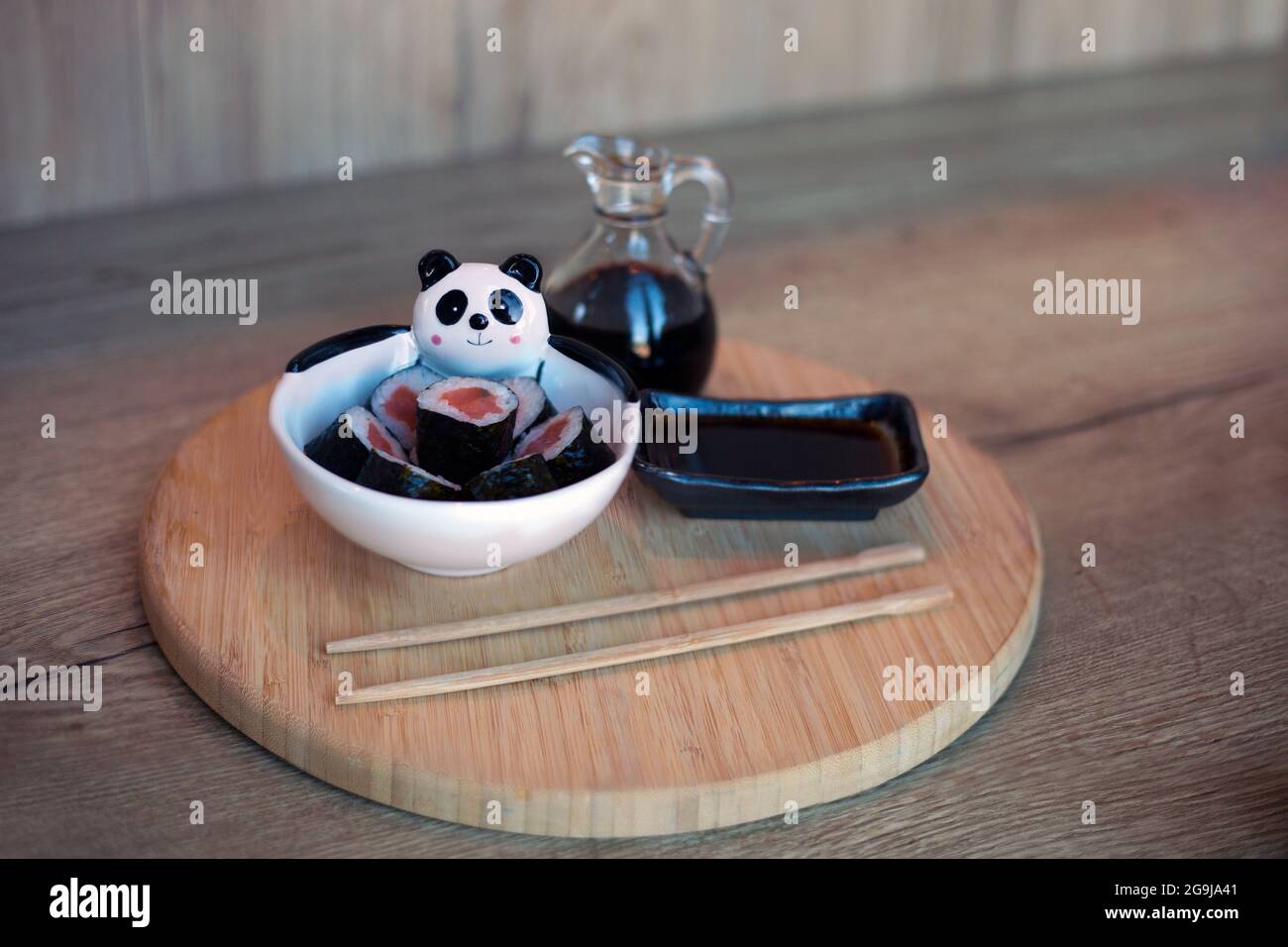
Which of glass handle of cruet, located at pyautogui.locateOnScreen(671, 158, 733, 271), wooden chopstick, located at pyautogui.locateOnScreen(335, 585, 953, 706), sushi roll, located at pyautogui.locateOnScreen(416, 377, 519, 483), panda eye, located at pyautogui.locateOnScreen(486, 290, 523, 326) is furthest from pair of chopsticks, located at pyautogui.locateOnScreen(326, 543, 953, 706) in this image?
glass handle of cruet, located at pyautogui.locateOnScreen(671, 158, 733, 271)

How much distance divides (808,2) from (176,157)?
Result: 37.2 inches

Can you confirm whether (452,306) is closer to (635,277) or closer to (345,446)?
(345,446)

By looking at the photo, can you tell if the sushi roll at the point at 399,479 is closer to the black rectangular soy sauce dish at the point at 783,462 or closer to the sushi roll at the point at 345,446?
the sushi roll at the point at 345,446

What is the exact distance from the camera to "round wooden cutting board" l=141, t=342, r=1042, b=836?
0.81 meters

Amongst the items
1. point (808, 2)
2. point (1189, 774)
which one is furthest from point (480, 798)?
point (808, 2)

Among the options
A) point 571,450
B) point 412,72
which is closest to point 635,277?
point 571,450

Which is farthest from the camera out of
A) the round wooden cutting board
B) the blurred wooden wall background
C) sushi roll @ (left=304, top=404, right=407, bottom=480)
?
the blurred wooden wall background

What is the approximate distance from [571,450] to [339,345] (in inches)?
7.9

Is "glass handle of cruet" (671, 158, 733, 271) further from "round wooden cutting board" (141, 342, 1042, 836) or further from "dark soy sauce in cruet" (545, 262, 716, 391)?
"round wooden cutting board" (141, 342, 1042, 836)

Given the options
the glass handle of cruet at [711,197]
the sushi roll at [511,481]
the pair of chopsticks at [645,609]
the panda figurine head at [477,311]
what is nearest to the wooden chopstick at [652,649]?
the pair of chopsticks at [645,609]

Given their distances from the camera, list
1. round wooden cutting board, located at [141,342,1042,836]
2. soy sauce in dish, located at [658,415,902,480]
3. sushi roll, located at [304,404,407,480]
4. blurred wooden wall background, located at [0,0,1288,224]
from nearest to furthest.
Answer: round wooden cutting board, located at [141,342,1042,836], sushi roll, located at [304,404,407,480], soy sauce in dish, located at [658,415,902,480], blurred wooden wall background, located at [0,0,1288,224]

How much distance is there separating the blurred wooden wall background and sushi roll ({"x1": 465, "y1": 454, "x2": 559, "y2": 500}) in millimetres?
969
